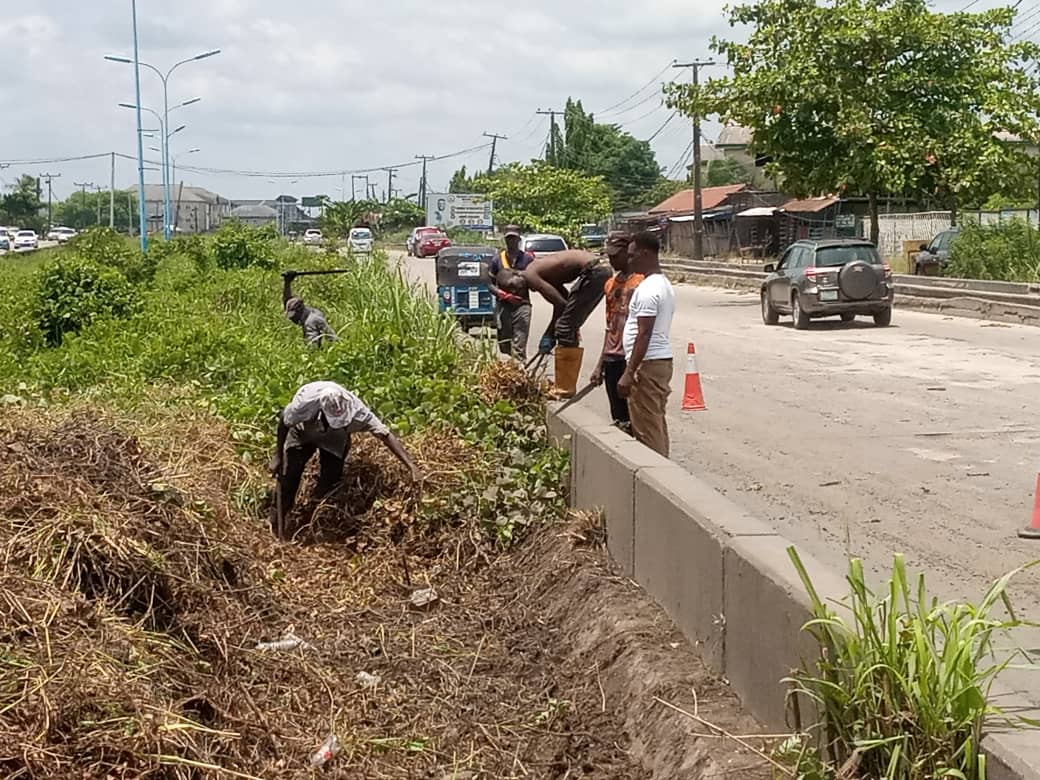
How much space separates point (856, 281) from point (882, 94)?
772 centimetres

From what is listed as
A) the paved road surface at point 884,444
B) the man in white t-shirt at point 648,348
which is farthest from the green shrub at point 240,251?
the man in white t-shirt at point 648,348

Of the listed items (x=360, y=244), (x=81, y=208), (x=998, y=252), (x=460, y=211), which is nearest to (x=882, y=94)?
(x=998, y=252)

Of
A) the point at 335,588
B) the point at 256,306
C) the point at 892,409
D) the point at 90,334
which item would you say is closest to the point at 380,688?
the point at 335,588

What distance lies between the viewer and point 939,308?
25.7 m

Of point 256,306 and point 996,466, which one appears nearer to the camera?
point 996,466

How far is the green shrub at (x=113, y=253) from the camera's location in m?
32.1

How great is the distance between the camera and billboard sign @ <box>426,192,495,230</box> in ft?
242

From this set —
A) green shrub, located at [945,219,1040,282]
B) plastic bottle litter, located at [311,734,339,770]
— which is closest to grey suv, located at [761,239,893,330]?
green shrub, located at [945,219,1040,282]

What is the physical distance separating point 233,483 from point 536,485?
7.24 ft

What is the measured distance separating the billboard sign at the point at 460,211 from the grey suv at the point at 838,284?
4642 centimetres

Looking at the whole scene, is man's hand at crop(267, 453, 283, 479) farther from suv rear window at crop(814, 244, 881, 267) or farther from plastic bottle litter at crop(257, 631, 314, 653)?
suv rear window at crop(814, 244, 881, 267)

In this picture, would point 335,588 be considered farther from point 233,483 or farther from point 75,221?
point 75,221

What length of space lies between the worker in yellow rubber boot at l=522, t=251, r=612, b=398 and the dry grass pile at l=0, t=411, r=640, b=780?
2415mm

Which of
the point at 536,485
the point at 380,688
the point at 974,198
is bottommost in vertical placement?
the point at 380,688
